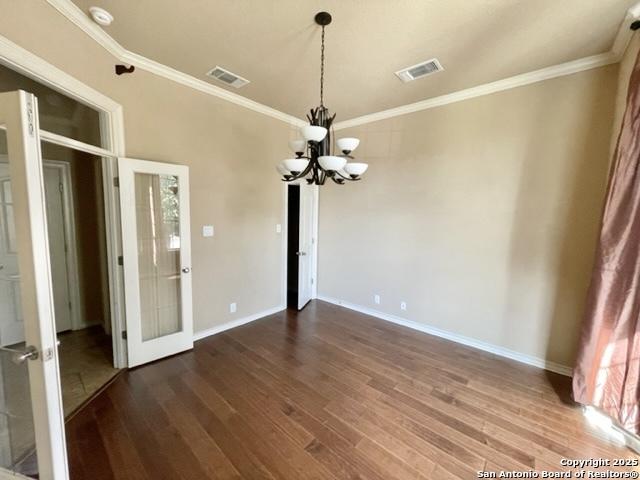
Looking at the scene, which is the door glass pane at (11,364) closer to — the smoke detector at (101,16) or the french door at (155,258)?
the french door at (155,258)

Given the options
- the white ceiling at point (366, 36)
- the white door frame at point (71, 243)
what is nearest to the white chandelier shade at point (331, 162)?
the white ceiling at point (366, 36)

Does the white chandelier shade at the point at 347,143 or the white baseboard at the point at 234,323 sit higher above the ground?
the white chandelier shade at the point at 347,143

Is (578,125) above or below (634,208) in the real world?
above

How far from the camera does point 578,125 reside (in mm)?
2506

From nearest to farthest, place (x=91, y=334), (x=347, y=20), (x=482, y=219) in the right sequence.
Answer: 1. (x=347, y=20)
2. (x=482, y=219)
3. (x=91, y=334)

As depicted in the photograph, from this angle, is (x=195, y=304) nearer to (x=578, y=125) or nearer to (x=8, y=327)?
(x=8, y=327)

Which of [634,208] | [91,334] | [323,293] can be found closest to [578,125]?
[634,208]

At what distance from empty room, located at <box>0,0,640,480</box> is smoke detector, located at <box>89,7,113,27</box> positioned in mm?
15

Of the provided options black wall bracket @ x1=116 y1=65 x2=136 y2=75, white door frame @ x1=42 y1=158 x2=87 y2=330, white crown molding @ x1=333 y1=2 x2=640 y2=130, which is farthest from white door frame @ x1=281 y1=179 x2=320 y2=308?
white door frame @ x1=42 y1=158 x2=87 y2=330

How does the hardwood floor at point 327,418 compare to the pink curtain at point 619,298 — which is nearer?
the hardwood floor at point 327,418

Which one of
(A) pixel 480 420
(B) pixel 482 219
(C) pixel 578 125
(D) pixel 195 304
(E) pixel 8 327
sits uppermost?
(C) pixel 578 125

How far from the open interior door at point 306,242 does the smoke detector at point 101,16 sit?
2.68m

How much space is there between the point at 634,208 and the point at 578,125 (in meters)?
1.12

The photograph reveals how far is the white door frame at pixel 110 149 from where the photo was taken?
73.7 inches
